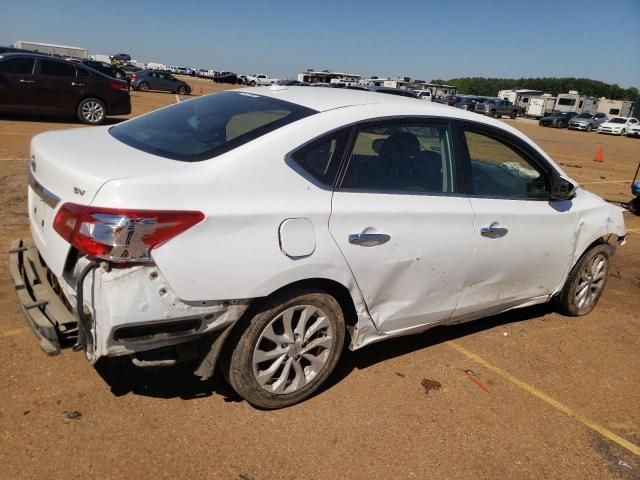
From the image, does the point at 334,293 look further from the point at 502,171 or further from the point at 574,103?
the point at 574,103

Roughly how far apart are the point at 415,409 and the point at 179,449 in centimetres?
136

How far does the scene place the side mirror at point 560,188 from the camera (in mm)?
3949

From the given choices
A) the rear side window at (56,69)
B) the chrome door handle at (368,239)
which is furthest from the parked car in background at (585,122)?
the chrome door handle at (368,239)

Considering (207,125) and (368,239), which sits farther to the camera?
(207,125)

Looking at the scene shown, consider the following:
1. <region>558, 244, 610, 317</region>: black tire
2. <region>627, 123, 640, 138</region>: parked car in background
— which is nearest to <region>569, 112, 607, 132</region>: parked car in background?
<region>627, 123, 640, 138</region>: parked car in background

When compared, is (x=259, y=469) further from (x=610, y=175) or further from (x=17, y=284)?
(x=610, y=175)

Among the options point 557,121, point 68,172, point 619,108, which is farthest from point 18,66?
point 619,108

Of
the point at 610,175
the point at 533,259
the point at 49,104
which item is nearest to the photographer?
the point at 533,259

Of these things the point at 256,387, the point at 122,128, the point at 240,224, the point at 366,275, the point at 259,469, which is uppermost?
the point at 122,128

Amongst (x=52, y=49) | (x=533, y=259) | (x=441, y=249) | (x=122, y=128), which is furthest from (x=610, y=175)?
(x=52, y=49)

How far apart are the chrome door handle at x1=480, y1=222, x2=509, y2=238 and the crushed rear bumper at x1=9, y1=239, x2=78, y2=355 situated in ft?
8.01

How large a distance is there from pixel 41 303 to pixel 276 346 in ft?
3.87

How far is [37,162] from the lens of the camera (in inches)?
112

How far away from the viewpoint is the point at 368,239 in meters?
2.91
